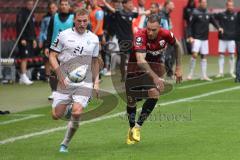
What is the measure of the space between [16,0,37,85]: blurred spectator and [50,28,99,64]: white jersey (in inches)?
408

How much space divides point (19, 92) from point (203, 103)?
5189 millimetres

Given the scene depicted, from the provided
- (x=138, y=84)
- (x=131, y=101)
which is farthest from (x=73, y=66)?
(x=138, y=84)

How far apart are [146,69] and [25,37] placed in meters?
10.5

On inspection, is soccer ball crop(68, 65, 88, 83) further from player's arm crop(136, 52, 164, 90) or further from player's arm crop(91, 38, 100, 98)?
player's arm crop(136, 52, 164, 90)

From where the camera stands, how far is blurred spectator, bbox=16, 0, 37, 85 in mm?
21891

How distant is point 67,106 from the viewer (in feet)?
38.0

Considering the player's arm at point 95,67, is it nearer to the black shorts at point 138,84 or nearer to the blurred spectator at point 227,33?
the black shorts at point 138,84

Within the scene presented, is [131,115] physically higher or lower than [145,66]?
lower

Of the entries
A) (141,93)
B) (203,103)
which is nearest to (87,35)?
(141,93)

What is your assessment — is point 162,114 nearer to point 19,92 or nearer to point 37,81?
point 19,92

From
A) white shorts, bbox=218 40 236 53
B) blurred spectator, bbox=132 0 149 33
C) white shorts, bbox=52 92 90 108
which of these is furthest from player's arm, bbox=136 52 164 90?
white shorts, bbox=218 40 236 53

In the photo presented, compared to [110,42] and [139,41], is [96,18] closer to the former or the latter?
[110,42]

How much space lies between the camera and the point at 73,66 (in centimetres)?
1165

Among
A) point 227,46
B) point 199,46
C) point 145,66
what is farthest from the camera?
point 227,46
